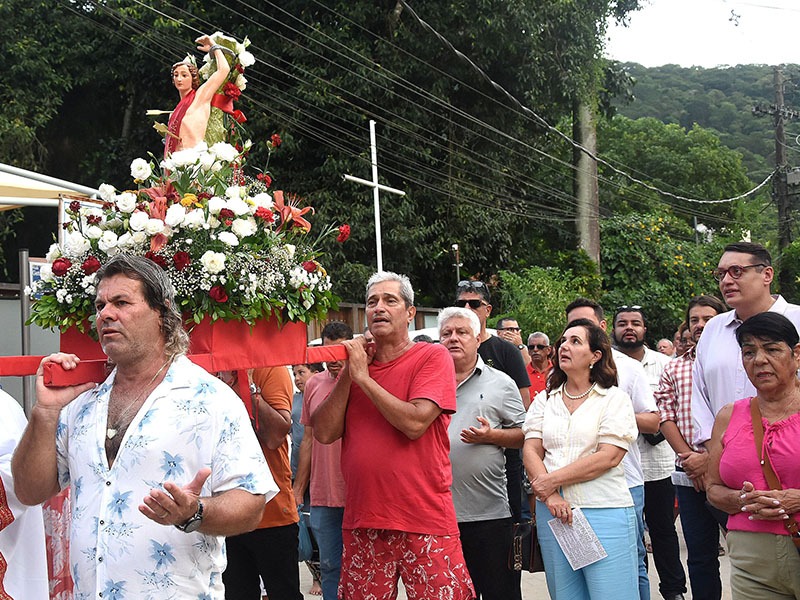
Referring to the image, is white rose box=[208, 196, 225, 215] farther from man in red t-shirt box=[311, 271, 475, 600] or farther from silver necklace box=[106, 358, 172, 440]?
man in red t-shirt box=[311, 271, 475, 600]

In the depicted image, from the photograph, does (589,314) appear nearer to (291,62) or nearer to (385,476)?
(385,476)

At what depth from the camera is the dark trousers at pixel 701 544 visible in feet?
22.7

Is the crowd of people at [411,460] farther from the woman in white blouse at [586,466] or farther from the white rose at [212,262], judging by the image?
the white rose at [212,262]

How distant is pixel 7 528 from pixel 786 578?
356 centimetres

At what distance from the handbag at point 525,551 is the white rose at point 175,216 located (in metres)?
3.32

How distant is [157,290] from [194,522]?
92cm

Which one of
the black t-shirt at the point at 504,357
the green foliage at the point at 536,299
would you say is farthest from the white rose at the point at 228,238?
the green foliage at the point at 536,299

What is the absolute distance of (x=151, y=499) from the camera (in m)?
3.09

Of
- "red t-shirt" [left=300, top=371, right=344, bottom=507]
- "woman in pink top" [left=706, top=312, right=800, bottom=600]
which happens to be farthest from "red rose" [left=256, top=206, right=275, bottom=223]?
"woman in pink top" [left=706, top=312, right=800, bottom=600]

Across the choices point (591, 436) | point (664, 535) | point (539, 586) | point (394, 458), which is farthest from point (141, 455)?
point (539, 586)

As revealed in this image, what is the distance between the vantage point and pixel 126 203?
14.0 feet

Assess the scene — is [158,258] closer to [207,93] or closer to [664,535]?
[207,93]

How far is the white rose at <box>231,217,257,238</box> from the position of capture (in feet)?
14.1

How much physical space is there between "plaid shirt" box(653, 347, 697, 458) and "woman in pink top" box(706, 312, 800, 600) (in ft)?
6.50
